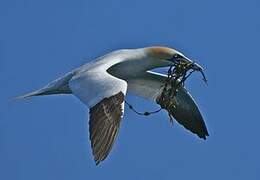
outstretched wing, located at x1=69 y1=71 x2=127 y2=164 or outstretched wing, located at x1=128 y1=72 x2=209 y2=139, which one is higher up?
outstretched wing, located at x1=69 y1=71 x2=127 y2=164

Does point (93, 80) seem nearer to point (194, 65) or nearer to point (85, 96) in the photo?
point (85, 96)

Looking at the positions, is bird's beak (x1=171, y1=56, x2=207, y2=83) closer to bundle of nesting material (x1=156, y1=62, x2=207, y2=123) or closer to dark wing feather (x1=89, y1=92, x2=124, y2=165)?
bundle of nesting material (x1=156, y1=62, x2=207, y2=123)

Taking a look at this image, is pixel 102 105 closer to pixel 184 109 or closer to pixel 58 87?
pixel 58 87

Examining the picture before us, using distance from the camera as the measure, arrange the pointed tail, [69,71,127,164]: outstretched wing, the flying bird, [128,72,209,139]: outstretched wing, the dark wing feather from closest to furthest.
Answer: the dark wing feather, [69,71,127,164]: outstretched wing, the flying bird, the pointed tail, [128,72,209,139]: outstretched wing

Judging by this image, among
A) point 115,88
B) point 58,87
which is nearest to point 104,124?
point 115,88

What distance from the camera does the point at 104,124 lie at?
58.4 feet

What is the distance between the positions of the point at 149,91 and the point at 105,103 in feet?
15.9

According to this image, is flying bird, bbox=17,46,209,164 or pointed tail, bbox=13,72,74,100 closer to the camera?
flying bird, bbox=17,46,209,164

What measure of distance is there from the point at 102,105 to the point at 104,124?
0.45m

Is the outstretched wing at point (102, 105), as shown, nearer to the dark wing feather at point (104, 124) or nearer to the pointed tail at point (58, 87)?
the dark wing feather at point (104, 124)

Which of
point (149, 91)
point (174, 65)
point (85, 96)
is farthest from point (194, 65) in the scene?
point (85, 96)

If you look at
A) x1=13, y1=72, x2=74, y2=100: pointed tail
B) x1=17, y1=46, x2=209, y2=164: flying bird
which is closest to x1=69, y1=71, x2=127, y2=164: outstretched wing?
x1=17, y1=46, x2=209, y2=164: flying bird

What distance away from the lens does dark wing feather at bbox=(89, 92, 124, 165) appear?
1733 cm

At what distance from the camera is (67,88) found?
20.8m
